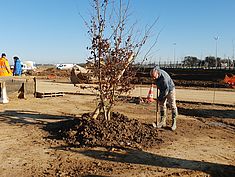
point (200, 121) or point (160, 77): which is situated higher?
point (160, 77)

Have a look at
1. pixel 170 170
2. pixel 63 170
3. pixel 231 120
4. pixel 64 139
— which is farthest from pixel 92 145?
pixel 231 120

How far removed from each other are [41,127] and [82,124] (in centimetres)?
148

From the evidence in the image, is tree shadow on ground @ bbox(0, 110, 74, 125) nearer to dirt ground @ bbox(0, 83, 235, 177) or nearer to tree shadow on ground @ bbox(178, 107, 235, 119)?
dirt ground @ bbox(0, 83, 235, 177)

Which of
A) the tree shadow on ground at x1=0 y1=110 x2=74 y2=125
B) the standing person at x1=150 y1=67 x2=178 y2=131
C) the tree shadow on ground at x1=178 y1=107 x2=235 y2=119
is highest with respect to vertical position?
the standing person at x1=150 y1=67 x2=178 y2=131

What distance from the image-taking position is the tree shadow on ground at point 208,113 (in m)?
11.0

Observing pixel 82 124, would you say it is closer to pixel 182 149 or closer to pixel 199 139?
pixel 182 149

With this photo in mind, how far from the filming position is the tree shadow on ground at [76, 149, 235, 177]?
532 centimetres

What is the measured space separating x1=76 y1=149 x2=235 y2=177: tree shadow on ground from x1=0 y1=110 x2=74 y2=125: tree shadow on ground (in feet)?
10.6

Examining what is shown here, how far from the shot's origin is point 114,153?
599 cm

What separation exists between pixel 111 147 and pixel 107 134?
550 mm

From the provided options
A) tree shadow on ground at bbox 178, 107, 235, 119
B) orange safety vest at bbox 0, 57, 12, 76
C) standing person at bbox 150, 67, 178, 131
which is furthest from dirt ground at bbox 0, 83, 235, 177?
orange safety vest at bbox 0, 57, 12, 76

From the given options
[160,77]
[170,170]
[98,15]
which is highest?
[98,15]

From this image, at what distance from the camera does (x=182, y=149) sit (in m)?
6.46

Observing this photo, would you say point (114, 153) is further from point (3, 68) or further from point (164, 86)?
point (3, 68)
